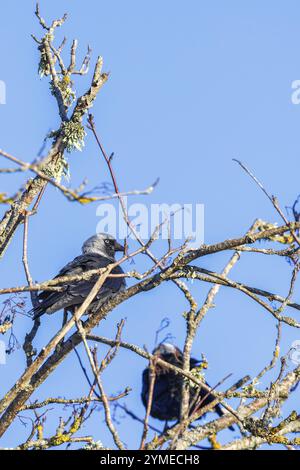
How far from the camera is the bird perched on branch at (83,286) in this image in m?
7.57

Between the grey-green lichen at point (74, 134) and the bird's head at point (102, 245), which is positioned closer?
the grey-green lichen at point (74, 134)

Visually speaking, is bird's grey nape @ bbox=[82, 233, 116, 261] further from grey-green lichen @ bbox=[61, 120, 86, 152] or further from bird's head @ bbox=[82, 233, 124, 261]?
grey-green lichen @ bbox=[61, 120, 86, 152]

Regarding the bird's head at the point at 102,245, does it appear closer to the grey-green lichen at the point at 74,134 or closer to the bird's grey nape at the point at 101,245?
the bird's grey nape at the point at 101,245

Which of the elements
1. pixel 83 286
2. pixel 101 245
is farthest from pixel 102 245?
pixel 83 286

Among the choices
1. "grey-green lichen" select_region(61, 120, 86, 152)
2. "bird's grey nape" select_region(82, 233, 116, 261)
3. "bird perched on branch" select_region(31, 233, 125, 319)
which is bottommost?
"bird perched on branch" select_region(31, 233, 125, 319)

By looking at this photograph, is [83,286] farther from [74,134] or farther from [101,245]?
[101,245]

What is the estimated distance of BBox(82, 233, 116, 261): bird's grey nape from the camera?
10698 mm

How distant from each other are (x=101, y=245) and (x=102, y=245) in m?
0.02

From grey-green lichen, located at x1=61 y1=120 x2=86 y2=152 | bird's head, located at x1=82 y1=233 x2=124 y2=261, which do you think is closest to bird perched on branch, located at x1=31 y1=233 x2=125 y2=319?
bird's head, located at x1=82 y1=233 x2=124 y2=261

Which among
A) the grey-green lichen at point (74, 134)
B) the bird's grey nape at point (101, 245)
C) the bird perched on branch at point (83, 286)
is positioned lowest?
the bird perched on branch at point (83, 286)

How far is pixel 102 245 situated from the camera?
10766 millimetres

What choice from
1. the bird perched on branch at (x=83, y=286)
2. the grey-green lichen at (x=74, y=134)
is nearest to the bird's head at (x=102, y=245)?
the bird perched on branch at (x=83, y=286)
